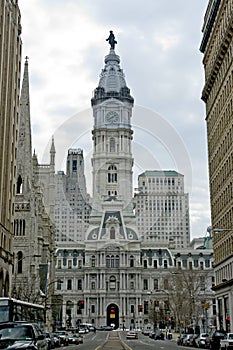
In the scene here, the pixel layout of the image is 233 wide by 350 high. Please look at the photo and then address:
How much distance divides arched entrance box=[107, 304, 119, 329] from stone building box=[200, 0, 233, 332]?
89.4 m

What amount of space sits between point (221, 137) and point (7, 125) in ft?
90.6

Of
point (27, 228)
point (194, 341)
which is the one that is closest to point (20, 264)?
point (27, 228)

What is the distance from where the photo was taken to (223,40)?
214 ft

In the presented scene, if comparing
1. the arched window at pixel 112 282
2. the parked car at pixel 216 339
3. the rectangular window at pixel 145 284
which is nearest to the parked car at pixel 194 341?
the parked car at pixel 216 339

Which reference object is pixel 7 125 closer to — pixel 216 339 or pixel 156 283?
pixel 216 339

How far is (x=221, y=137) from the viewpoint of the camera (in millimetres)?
71750

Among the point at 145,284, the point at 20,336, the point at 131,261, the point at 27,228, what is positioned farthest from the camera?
the point at 145,284

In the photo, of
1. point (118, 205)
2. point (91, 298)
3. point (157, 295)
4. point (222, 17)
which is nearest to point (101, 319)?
point (91, 298)

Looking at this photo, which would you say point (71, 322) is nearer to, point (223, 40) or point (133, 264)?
point (133, 264)

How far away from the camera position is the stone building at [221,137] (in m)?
65.7

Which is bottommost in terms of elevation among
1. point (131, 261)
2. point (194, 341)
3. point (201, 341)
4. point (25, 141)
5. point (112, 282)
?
point (194, 341)

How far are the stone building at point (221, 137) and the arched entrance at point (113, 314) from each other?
8944 centimetres

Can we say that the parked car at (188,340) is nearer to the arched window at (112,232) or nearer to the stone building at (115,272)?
the stone building at (115,272)

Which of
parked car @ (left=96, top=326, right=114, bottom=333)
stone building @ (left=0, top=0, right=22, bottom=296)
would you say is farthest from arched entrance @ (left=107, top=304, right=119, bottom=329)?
stone building @ (left=0, top=0, right=22, bottom=296)
